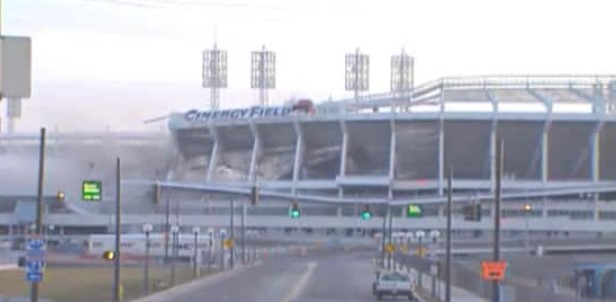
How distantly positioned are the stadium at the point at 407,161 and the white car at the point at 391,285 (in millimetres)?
105000

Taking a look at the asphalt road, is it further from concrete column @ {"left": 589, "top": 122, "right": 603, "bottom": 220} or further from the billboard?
concrete column @ {"left": 589, "top": 122, "right": 603, "bottom": 220}

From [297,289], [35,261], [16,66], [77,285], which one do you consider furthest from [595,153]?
[16,66]

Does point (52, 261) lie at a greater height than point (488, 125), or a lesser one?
lesser

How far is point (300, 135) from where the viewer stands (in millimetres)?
196125

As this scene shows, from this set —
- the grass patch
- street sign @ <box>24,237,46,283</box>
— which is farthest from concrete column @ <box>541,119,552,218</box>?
street sign @ <box>24,237,46,283</box>

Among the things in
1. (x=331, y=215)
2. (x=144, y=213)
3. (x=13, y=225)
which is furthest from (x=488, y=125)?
(x=13, y=225)

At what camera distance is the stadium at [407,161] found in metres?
182

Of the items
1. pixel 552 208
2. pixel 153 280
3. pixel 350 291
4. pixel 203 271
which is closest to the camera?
pixel 350 291

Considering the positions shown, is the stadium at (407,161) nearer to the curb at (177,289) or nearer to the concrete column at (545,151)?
the concrete column at (545,151)

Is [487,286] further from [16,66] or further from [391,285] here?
[16,66]

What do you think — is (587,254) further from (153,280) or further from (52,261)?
(153,280)

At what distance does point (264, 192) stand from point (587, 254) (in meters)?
60.5

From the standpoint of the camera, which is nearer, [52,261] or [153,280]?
[153,280]

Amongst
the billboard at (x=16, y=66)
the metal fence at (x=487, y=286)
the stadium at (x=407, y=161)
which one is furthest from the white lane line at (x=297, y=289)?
the stadium at (x=407, y=161)
